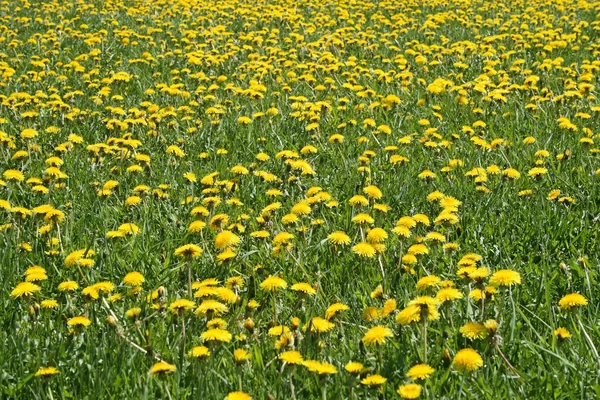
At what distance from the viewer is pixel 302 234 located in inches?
120

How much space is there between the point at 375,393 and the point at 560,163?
233 centimetres

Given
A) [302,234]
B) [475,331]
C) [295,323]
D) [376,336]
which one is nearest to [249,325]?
[295,323]

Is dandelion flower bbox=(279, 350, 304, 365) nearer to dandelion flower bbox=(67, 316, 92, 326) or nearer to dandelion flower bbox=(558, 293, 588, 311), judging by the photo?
dandelion flower bbox=(67, 316, 92, 326)

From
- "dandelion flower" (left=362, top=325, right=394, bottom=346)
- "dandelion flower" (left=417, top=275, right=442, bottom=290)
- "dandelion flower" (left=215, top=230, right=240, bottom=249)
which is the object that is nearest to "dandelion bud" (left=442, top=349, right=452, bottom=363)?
"dandelion flower" (left=362, top=325, right=394, bottom=346)

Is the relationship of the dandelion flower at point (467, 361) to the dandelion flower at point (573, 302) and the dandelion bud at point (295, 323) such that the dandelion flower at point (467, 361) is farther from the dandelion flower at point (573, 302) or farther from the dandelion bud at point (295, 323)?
the dandelion bud at point (295, 323)

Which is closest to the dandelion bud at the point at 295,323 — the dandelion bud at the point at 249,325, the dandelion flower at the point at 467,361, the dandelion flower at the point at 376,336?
the dandelion bud at the point at 249,325

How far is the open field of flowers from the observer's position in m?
2.12

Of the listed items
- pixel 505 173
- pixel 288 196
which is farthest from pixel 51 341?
pixel 505 173

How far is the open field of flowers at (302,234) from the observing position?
212cm

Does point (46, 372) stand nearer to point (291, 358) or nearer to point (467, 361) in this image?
point (291, 358)

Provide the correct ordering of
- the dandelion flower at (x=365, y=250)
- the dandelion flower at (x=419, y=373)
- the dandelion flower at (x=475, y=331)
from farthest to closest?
1. the dandelion flower at (x=365, y=250)
2. the dandelion flower at (x=475, y=331)
3. the dandelion flower at (x=419, y=373)

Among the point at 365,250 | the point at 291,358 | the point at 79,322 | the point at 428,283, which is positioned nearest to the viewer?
the point at 291,358

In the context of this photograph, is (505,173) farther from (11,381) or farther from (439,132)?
(11,381)

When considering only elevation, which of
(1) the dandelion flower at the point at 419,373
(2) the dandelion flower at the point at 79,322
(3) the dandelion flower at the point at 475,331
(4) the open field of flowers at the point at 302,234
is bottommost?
(4) the open field of flowers at the point at 302,234
